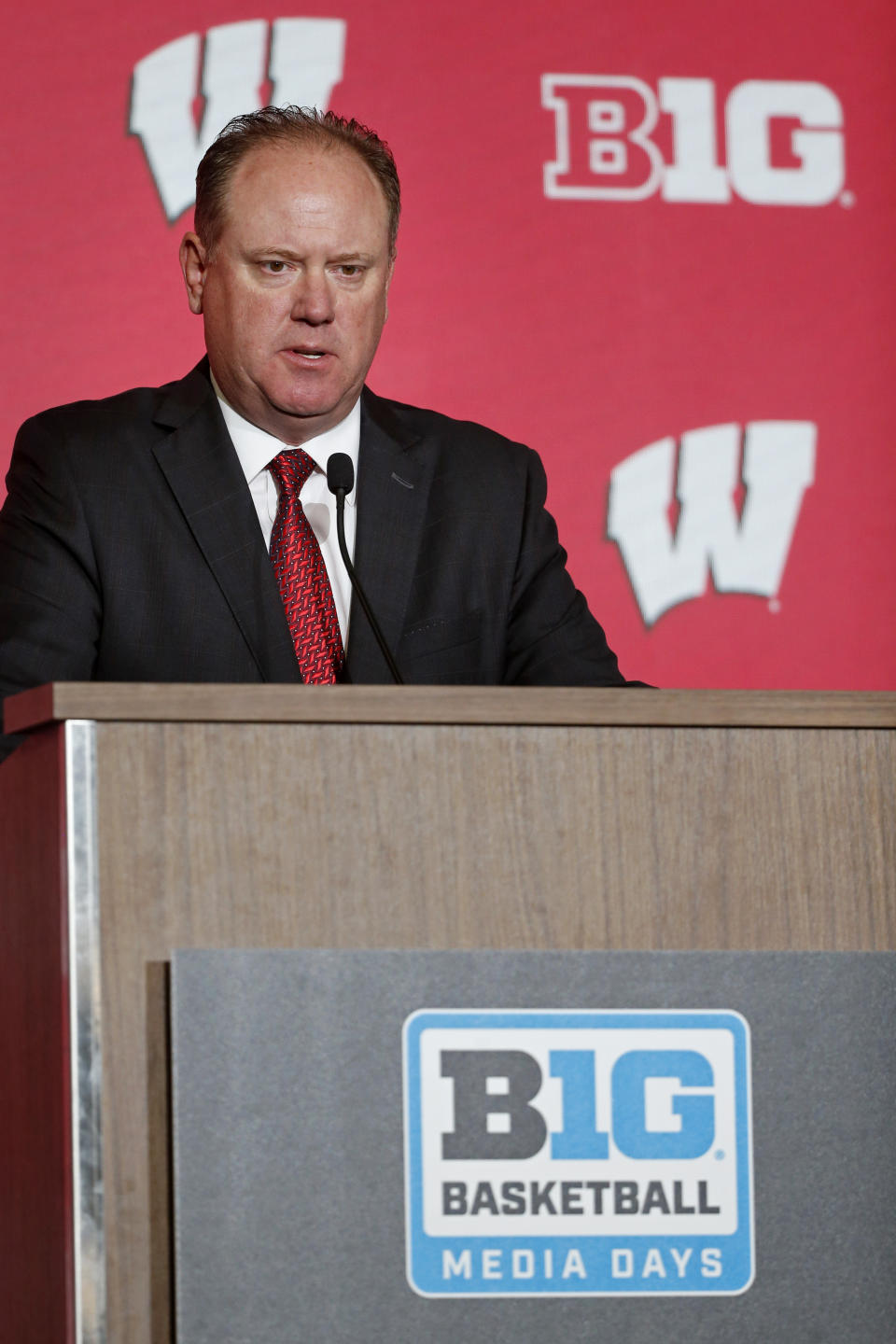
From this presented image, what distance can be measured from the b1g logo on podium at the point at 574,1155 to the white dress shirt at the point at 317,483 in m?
0.75

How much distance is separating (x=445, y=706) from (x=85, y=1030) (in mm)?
282

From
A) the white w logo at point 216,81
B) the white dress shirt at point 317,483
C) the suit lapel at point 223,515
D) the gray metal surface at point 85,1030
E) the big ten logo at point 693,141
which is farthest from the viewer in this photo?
the big ten logo at point 693,141

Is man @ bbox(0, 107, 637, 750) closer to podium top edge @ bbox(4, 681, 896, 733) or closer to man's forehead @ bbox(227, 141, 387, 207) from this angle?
man's forehead @ bbox(227, 141, 387, 207)

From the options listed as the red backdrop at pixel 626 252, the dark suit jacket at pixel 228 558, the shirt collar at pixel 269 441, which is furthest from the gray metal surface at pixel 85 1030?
the red backdrop at pixel 626 252

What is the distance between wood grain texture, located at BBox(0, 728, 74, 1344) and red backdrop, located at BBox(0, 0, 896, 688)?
1.52 m

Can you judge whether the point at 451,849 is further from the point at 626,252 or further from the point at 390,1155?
the point at 626,252

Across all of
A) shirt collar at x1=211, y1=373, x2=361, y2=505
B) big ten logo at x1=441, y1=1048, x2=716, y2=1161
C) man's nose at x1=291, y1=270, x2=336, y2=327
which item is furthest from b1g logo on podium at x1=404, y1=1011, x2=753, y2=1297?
man's nose at x1=291, y1=270, x2=336, y2=327

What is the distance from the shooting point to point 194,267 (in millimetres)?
1991

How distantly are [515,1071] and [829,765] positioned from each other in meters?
0.28

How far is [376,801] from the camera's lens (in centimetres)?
104

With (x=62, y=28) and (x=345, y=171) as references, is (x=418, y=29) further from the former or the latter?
(x=345, y=171)

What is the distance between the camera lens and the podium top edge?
101 cm

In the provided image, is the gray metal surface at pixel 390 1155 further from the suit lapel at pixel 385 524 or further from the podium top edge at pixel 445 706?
the suit lapel at pixel 385 524

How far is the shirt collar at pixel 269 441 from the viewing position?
1.87 meters
